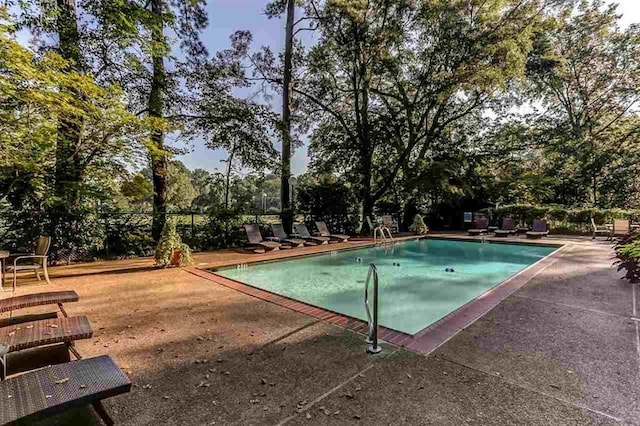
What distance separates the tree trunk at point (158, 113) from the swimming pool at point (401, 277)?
362 centimetres

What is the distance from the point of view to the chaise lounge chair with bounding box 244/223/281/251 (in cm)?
1028

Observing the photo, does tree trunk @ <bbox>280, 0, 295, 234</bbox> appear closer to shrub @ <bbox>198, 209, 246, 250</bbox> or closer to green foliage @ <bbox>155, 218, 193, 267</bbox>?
shrub @ <bbox>198, 209, 246, 250</bbox>

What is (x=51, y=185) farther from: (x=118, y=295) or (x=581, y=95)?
(x=581, y=95)

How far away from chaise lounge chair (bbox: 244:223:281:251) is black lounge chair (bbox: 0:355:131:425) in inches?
320

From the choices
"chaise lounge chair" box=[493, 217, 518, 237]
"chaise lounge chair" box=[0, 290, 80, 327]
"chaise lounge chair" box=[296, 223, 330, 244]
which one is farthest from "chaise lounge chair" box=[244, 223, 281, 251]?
"chaise lounge chair" box=[493, 217, 518, 237]

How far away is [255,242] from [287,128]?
5.44 metres

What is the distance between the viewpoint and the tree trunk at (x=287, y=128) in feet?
43.6

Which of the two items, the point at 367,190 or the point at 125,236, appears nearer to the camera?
the point at 125,236

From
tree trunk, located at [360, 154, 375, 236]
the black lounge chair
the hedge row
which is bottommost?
the black lounge chair

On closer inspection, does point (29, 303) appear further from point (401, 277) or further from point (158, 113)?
point (158, 113)

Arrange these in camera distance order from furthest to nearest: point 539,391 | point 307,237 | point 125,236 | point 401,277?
point 307,237, point 125,236, point 401,277, point 539,391

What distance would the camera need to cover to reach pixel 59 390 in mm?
1795

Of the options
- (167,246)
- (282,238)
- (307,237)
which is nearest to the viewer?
(167,246)

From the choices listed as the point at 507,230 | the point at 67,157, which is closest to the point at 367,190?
the point at 507,230
